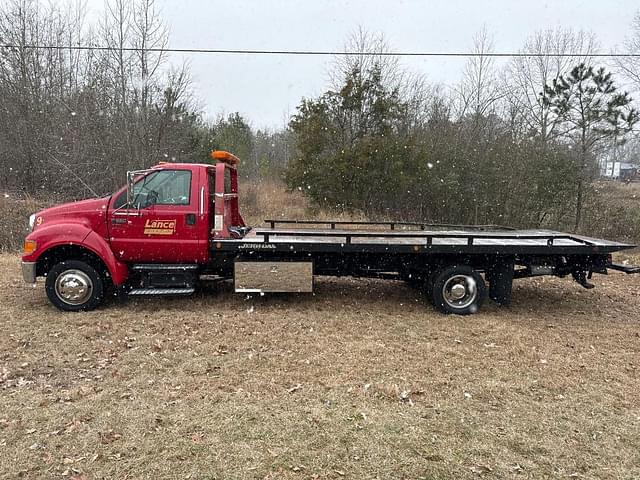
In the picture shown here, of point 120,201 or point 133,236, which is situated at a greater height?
point 120,201

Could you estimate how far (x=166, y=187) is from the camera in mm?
6484

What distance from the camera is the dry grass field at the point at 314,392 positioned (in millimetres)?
3201

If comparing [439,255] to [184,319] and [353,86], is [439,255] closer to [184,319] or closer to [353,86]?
[184,319]

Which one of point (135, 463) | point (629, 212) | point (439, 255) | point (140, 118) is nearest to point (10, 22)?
point (140, 118)

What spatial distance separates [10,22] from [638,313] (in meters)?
23.0

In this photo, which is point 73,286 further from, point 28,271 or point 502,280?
point 502,280

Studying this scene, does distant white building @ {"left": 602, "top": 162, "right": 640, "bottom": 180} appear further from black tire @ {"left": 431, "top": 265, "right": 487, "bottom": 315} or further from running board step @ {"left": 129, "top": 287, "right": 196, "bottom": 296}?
running board step @ {"left": 129, "top": 287, "right": 196, "bottom": 296}

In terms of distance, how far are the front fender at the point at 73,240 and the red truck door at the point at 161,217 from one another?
0.59ft

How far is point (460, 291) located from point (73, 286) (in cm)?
540

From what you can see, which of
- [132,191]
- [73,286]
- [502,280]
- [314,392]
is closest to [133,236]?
[132,191]

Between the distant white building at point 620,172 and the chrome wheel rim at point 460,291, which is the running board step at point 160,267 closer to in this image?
the chrome wheel rim at point 460,291

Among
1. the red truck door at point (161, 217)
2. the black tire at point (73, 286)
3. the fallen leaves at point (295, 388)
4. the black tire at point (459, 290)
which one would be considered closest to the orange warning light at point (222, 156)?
the red truck door at point (161, 217)

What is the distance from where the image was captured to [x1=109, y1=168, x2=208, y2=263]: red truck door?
6.42m

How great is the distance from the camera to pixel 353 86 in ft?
55.8
